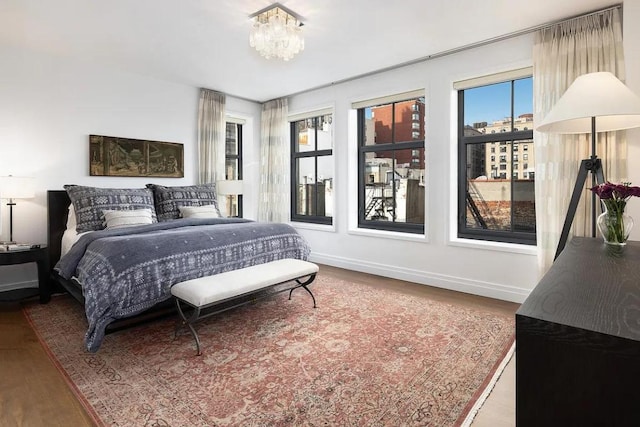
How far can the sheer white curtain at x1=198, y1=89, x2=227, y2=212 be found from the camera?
4.68 m

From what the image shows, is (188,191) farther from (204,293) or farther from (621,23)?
(621,23)

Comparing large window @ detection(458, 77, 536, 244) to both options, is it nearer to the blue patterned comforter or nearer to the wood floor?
the wood floor

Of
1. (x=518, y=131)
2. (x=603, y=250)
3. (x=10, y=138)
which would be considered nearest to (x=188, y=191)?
(x=10, y=138)

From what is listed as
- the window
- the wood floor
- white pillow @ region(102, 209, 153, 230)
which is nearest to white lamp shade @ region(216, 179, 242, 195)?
the window

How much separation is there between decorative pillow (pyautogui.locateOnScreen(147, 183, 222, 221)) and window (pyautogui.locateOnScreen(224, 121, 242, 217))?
41.8 inches

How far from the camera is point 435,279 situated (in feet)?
12.2

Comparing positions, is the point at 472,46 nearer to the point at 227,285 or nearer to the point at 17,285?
the point at 227,285

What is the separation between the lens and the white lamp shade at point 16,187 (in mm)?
3070

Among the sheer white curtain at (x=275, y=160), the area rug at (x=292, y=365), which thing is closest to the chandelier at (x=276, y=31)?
the area rug at (x=292, y=365)

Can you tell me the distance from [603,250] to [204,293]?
7.12 feet

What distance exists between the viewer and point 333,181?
4648 mm

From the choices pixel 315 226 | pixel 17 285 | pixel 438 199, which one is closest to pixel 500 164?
pixel 438 199

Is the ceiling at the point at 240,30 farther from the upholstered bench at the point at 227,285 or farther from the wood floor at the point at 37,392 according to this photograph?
the wood floor at the point at 37,392

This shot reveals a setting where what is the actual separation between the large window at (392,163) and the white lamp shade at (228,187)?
1649 millimetres
